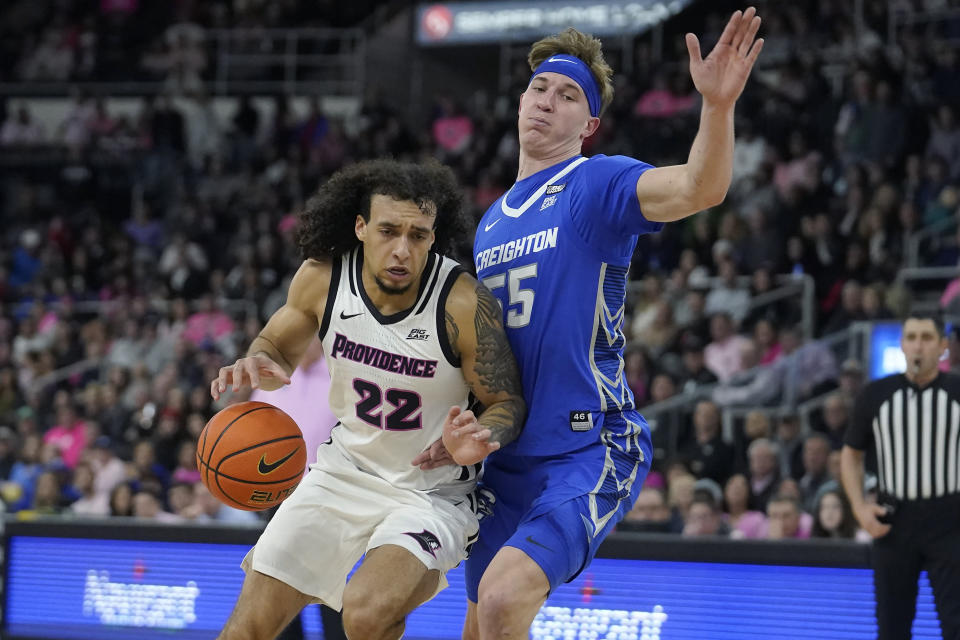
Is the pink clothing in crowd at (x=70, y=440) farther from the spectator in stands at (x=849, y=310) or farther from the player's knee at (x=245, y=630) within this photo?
the player's knee at (x=245, y=630)

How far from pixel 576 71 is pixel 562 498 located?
1.61 meters

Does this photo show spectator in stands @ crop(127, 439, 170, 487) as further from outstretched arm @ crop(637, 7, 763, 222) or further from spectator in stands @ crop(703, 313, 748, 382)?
outstretched arm @ crop(637, 7, 763, 222)

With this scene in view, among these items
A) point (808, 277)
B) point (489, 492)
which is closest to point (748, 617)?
point (489, 492)

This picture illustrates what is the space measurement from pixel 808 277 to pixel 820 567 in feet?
15.7

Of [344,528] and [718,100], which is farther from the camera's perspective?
[344,528]

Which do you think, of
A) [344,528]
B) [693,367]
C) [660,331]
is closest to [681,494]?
[693,367]

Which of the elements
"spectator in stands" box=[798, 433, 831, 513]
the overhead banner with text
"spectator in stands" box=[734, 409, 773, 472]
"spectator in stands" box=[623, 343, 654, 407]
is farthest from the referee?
the overhead banner with text

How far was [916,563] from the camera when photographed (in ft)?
19.4

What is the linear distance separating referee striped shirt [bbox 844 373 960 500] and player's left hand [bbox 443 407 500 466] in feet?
8.91

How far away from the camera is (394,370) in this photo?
14.6 feet

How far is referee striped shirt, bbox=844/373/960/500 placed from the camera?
19.3 feet

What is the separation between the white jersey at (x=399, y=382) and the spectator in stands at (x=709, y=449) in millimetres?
4991

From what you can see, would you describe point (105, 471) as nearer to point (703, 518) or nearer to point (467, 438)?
point (703, 518)

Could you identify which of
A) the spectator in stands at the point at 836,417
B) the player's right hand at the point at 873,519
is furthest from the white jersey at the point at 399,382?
the spectator in stands at the point at 836,417
